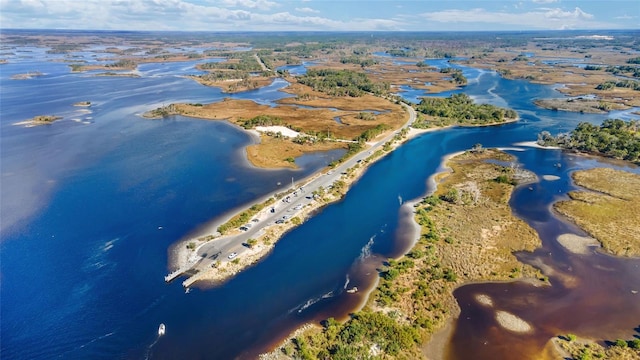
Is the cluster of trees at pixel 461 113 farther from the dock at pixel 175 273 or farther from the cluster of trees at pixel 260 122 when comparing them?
the dock at pixel 175 273

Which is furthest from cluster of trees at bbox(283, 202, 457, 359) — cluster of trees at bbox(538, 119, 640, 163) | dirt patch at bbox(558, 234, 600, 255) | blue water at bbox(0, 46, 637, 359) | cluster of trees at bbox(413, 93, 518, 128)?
cluster of trees at bbox(413, 93, 518, 128)

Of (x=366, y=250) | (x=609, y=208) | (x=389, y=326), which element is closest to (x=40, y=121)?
(x=366, y=250)

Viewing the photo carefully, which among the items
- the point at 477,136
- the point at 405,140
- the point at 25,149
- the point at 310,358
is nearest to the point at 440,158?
the point at 405,140

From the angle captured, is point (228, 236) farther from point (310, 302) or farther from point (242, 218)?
point (310, 302)

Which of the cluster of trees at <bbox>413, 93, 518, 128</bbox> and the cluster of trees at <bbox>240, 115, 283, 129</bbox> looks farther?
the cluster of trees at <bbox>413, 93, 518, 128</bbox>

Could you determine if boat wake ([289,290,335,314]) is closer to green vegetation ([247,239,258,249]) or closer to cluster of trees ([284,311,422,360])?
cluster of trees ([284,311,422,360])

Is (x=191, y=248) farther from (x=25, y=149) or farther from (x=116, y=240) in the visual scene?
(x=25, y=149)

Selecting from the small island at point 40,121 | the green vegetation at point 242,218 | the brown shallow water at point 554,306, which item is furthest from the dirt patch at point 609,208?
the small island at point 40,121
